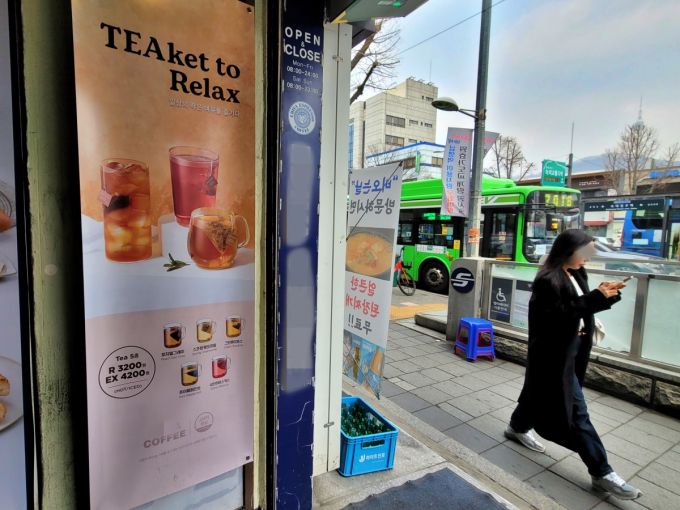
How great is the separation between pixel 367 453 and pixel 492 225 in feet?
29.1

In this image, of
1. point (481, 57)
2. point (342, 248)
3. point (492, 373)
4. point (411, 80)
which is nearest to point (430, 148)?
point (411, 80)

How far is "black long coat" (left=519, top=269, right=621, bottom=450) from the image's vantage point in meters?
2.78

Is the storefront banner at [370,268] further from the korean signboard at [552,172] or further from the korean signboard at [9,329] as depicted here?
the korean signboard at [552,172]

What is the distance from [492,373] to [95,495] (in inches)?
187

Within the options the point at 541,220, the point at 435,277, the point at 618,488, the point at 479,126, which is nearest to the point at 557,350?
the point at 618,488

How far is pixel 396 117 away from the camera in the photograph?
4859cm

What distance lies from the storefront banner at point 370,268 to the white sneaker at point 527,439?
1.66 metres

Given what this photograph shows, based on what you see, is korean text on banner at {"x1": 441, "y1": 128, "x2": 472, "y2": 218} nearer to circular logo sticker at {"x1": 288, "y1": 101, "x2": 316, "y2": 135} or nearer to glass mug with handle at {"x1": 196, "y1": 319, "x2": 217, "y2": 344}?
circular logo sticker at {"x1": 288, "y1": 101, "x2": 316, "y2": 135}

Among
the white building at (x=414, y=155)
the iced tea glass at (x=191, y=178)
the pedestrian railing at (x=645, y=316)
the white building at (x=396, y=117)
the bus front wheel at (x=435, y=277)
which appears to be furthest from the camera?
the white building at (x=396, y=117)

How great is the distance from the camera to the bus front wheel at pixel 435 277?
1141 centimetres

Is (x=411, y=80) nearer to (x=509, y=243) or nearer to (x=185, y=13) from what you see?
(x=509, y=243)

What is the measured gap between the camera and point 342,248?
2.43 metres

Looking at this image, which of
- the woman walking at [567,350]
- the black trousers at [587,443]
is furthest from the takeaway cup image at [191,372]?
the black trousers at [587,443]

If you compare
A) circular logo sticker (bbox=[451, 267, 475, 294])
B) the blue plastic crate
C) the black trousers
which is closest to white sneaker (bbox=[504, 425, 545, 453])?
the black trousers
